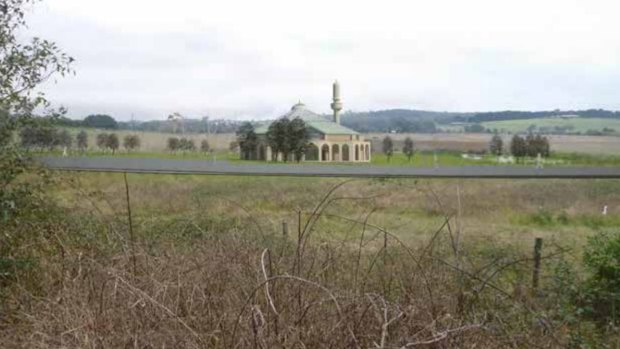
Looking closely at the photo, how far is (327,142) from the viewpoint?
→ 17.4 feet

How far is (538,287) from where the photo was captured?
321cm

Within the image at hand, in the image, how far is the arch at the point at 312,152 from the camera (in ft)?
17.4

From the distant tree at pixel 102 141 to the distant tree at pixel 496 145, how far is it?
334 cm

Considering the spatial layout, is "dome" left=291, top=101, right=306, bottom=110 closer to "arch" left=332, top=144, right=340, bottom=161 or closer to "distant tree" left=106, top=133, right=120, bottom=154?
"arch" left=332, top=144, right=340, bottom=161

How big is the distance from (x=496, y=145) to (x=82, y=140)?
11.4 feet

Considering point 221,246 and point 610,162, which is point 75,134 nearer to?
point 221,246

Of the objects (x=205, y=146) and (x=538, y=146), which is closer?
(x=538, y=146)

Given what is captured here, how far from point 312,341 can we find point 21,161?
251 cm


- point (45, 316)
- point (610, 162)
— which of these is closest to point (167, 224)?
point (45, 316)

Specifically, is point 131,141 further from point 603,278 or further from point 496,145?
point 603,278

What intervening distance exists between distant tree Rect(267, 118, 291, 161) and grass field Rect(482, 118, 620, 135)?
5.72 ft

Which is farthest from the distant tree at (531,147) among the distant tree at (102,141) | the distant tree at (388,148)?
the distant tree at (102,141)

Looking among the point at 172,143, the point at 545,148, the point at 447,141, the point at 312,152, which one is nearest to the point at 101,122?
the point at 172,143

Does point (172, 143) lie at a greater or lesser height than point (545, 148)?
greater
